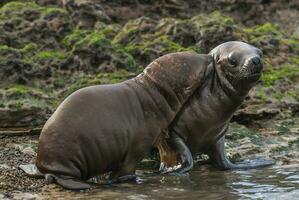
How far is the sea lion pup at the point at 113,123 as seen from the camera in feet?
18.3

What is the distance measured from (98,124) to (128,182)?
607 millimetres

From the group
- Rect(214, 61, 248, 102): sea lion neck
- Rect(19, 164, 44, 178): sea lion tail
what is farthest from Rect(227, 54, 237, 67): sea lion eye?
Rect(19, 164, 44, 178): sea lion tail

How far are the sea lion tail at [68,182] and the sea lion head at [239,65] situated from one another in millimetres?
1853

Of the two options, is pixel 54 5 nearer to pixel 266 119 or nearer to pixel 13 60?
pixel 13 60

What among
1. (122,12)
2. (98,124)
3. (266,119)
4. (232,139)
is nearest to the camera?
(98,124)

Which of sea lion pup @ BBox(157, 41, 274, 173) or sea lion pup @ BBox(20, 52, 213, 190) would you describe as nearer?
sea lion pup @ BBox(20, 52, 213, 190)

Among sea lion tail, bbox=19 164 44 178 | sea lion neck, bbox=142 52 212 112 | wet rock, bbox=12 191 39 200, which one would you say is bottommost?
sea lion tail, bbox=19 164 44 178

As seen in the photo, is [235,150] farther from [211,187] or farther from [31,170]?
[31,170]

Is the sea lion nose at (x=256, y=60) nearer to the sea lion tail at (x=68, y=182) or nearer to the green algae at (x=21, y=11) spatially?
the sea lion tail at (x=68, y=182)

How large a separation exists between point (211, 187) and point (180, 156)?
87cm

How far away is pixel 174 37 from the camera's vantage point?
31.8 ft

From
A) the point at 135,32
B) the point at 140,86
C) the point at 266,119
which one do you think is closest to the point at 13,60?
the point at 135,32

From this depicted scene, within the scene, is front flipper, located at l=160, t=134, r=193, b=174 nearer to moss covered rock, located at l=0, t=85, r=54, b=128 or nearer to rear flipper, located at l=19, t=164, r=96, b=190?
rear flipper, located at l=19, t=164, r=96, b=190

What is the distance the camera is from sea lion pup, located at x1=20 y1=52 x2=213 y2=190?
5.57 meters
